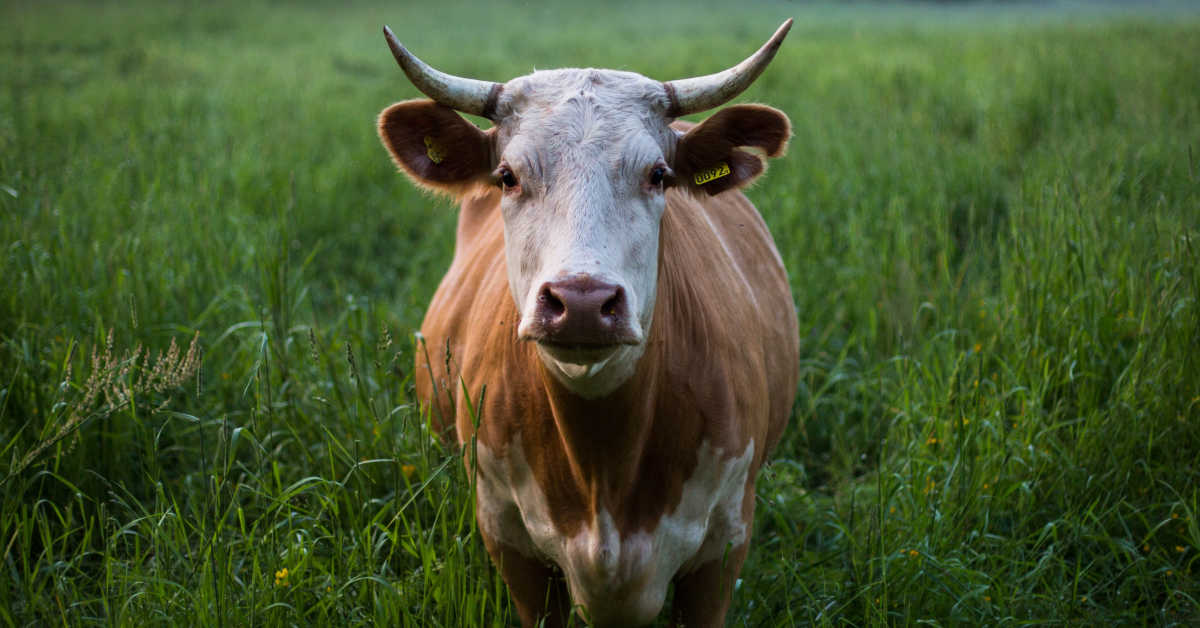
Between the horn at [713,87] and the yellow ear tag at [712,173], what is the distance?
0.58 ft

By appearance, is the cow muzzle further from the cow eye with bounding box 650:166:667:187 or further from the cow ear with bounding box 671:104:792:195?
the cow ear with bounding box 671:104:792:195

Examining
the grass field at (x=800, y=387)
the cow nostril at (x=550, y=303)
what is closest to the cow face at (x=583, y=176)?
the cow nostril at (x=550, y=303)

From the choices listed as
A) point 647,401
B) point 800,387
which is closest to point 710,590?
point 647,401

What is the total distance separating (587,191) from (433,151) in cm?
66

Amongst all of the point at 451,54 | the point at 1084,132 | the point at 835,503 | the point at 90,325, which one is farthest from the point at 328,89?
the point at 835,503

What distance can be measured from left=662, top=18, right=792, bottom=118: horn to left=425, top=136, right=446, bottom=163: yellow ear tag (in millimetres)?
637

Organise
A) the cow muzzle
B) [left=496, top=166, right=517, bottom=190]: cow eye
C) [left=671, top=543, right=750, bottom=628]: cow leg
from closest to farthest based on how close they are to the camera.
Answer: the cow muzzle → [left=496, top=166, right=517, bottom=190]: cow eye → [left=671, top=543, right=750, bottom=628]: cow leg

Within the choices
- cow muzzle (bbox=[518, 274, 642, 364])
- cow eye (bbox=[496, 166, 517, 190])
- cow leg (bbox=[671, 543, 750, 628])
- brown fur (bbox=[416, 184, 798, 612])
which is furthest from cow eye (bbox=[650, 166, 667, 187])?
cow leg (bbox=[671, 543, 750, 628])

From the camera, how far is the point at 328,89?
381 inches

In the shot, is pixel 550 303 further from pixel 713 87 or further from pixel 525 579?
pixel 525 579

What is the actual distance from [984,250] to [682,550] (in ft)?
8.59

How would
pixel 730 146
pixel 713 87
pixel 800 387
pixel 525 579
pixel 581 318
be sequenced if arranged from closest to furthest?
pixel 581 318 < pixel 713 87 < pixel 730 146 < pixel 525 579 < pixel 800 387

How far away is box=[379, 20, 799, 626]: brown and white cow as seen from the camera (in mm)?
2088

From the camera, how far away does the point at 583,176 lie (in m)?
2.07
